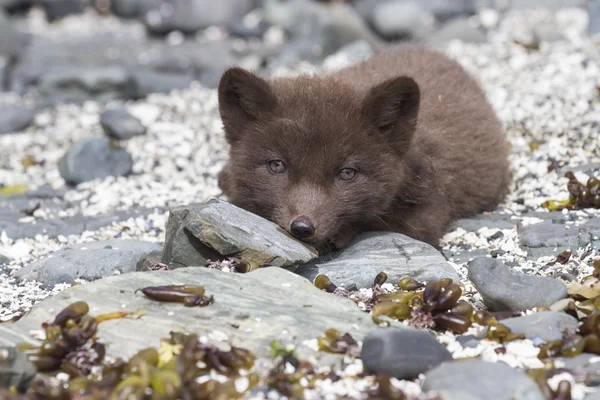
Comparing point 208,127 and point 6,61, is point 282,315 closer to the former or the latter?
point 208,127

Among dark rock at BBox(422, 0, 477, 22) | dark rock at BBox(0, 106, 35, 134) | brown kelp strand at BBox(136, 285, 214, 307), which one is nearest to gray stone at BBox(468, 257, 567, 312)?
brown kelp strand at BBox(136, 285, 214, 307)

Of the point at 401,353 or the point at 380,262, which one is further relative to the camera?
the point at 380,262

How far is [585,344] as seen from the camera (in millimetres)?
4176

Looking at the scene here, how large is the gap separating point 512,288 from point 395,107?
146 centimetres

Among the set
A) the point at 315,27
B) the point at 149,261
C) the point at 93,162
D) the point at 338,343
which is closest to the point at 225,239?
the point at 149,261

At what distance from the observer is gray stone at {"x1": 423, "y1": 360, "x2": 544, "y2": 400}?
3566 mm

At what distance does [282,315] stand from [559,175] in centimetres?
397

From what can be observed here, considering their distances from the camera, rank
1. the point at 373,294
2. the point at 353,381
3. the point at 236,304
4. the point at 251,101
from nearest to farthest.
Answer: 1. the point at 353,381
2. the point at 236,304
3. the point at 373,294
4. the point at 251,101

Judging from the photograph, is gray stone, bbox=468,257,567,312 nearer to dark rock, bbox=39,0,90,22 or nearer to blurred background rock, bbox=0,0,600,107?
blurred background rock, bbox=0,0,600,107

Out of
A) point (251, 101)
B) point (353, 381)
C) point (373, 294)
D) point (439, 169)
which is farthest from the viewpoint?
point (439, 169)

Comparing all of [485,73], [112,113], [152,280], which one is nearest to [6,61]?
[112,113]

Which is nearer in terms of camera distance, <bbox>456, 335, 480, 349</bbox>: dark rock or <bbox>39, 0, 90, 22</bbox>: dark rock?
<bbox>456, 335, 480, 349</bbox>: dark rock

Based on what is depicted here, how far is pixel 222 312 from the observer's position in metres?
4.42

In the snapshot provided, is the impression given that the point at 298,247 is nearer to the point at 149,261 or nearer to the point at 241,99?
the point at 149,261
